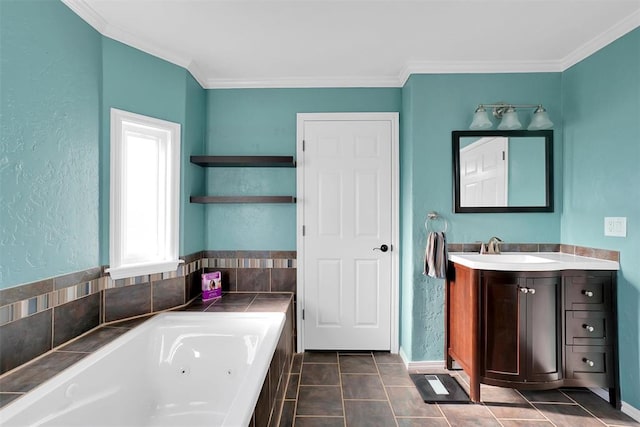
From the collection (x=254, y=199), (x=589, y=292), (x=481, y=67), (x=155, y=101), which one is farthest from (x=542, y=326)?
(x=155, y=101)

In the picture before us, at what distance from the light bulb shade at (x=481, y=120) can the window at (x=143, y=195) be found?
2.15m

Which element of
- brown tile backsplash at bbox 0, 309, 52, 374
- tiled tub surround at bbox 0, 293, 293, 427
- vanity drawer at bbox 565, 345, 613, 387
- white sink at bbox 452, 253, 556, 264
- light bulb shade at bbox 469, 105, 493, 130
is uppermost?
light bulb shade at bbox 469, 105, 493, 130

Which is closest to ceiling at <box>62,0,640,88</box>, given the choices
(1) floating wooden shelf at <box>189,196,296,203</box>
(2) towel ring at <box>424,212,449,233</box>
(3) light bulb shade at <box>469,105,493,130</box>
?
(3) light bulb shade at <box>469,105,493,130</box>

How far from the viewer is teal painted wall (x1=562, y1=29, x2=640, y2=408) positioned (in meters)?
1.93

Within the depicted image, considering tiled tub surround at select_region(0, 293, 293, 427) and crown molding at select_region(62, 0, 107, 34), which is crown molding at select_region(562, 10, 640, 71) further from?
crown molding at select_region(62, 0, 107, 34)

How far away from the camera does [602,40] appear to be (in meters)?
2.12

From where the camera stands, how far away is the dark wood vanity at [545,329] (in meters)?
1.97

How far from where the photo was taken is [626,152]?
1989 millimetres

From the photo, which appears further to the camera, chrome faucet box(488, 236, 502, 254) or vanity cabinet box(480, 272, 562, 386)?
chrome faucet box(488, 236, 502, 254)

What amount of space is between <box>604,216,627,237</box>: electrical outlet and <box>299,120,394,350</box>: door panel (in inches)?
55.9

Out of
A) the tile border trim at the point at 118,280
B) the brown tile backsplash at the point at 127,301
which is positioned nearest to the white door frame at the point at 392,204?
the tile border trim at the point at 118,280

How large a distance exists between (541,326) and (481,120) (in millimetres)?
1406

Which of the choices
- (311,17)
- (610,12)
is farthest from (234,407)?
(610,12)

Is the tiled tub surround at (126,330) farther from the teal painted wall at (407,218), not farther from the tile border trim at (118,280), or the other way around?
the teal painted wall at (407,218)
